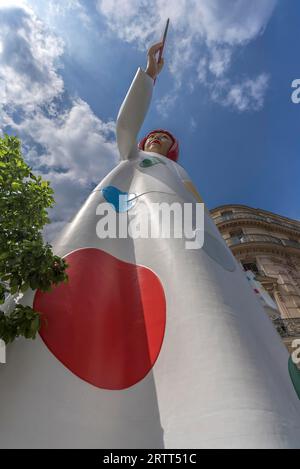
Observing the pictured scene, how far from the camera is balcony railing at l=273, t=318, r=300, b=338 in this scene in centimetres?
1017

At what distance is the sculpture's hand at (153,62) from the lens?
5814mm

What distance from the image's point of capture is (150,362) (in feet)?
7.98

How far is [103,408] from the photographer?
2.16 m

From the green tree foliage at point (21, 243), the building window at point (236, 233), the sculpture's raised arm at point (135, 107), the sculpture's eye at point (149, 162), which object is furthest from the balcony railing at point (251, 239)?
the green tree foliage at point (21, 243)

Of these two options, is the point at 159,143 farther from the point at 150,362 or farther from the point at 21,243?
the point at 150,362

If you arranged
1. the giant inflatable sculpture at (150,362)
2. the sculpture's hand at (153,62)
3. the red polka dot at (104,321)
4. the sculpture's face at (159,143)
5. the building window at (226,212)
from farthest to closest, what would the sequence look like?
the building window at (226,212) → the sculpture's face at (159,143) → the sculpture's hand at (153,62) → the red polka dot at (104,321) → the giant inflatable sculpture at (150,362)

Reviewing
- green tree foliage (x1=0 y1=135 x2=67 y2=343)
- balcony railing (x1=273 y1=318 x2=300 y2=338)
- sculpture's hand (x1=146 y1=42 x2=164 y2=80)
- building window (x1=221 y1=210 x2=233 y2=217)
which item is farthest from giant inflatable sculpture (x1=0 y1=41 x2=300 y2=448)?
building window (x1=221 y1=210 x2=233 y2=217)

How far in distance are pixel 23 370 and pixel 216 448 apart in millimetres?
1682

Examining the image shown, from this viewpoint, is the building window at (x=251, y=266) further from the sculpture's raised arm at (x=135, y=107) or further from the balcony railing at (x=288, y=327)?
the sculpture's raised arm at (x=135, y=107)

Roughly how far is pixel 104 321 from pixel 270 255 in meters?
15.2

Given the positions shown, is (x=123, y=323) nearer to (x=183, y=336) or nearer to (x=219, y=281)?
(x=183, y=336)

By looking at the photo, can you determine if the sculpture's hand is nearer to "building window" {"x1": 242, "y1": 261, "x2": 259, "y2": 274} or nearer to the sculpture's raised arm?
the sculpture's raised arm

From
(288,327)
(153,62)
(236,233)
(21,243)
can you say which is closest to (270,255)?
(236,233)

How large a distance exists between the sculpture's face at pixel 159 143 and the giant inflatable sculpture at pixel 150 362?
4652 mm
